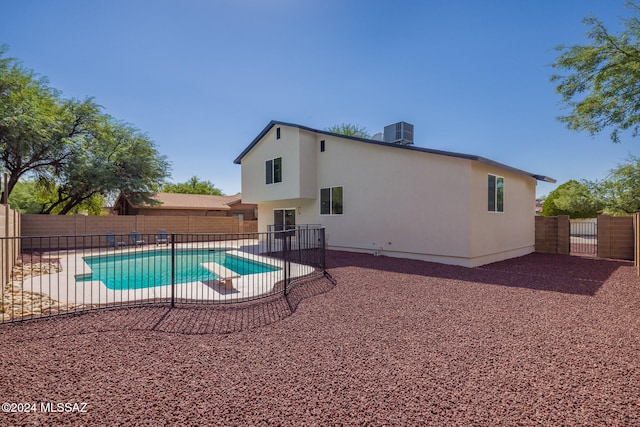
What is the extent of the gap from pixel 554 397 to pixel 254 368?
9.39 feet

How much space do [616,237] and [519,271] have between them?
6906 mm

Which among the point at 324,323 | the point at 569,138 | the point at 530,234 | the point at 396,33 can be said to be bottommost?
the point at 324,323

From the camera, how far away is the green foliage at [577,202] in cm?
2708

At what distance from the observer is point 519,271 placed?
29.7ft

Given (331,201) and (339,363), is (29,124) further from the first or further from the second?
(339,363)

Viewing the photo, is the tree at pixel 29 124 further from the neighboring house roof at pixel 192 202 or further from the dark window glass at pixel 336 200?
the dark window glass at pixel 336 200

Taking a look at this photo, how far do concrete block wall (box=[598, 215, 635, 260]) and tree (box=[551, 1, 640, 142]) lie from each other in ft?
10.8

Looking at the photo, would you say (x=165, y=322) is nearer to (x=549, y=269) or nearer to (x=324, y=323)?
(x=324, y=323)

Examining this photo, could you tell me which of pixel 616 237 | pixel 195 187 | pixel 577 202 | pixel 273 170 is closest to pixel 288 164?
pixel 273 170

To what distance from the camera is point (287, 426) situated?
232 centimetres

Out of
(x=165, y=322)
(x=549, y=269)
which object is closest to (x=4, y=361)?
(x=165, y=322)

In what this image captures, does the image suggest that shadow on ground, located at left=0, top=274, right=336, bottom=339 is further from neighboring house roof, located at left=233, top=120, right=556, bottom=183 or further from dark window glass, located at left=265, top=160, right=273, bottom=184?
dark window glass, located at left=265, top=160, right=273, bottom=184

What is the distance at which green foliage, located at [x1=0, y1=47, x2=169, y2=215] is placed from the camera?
1400 centimetres

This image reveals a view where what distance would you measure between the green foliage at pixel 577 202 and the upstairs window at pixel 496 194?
2287 cm
